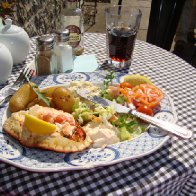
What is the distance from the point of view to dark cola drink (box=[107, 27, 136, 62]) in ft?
4.55

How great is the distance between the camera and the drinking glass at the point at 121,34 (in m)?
1.39

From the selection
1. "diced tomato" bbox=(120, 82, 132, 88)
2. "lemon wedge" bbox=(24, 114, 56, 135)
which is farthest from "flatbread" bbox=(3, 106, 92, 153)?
"diced tomato" bbox=(120, 82, 132, 88)

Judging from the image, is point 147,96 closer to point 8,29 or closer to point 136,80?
point 136,80

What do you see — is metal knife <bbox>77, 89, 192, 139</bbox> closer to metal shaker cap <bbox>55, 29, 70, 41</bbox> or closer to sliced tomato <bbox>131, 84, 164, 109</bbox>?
sliced tomato <bbox>131, 84, 164, 109</bbox>

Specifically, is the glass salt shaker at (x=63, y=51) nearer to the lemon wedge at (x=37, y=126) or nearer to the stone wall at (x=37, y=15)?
the lemon wedge at (x=37, y=126)

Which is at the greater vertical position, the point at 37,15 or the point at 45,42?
the point at 45,42

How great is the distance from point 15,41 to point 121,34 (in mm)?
434

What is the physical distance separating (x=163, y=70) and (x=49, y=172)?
755 millimetres

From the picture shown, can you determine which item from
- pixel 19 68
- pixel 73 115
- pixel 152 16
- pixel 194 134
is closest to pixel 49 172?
pixel 73 115

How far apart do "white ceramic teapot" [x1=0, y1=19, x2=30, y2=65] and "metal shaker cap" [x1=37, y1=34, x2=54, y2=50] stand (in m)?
0.14

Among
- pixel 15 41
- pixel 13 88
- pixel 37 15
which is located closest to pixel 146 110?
pixel 13 88

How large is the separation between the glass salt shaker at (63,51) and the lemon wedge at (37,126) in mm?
509

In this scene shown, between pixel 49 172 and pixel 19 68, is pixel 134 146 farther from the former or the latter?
pixel 19 68

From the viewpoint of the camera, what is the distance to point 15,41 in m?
1.32
